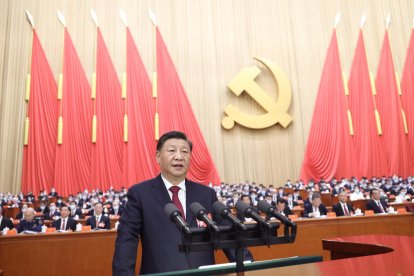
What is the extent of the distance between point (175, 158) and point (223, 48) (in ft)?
38.8

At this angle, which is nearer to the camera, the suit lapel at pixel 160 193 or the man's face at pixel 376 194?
the suit lapel at pixel 160 193

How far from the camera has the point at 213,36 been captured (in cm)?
1281

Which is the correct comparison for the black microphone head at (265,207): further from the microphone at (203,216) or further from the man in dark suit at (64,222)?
the man in dark suit at (64,222)

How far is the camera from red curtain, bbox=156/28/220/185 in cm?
1164

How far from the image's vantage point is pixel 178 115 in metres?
11.8

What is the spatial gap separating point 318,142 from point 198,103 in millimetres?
4425

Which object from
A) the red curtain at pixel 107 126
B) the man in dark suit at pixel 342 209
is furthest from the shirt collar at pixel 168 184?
the red curtain at pixel 107 126

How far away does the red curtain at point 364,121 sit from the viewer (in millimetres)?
12109

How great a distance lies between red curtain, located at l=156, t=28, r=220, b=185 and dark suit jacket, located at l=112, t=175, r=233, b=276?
10010 millimetres

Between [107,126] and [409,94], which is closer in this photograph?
[107,126]

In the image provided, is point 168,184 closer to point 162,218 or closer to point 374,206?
point 162,218

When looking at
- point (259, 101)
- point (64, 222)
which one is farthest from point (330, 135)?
point (64, 222)

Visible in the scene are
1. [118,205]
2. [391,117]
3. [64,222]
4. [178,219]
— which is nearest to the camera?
[178,219]

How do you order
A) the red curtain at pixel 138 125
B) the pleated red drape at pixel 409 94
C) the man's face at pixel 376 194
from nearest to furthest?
the man's face at pixel 376 194, the red curtain at pixel 138 125, the pleated red drape at pixel 409 94
